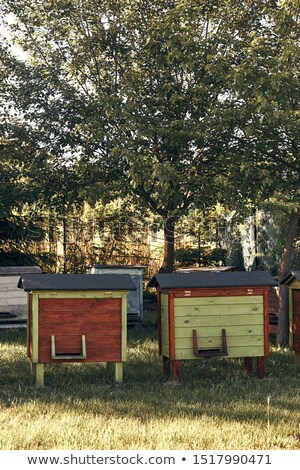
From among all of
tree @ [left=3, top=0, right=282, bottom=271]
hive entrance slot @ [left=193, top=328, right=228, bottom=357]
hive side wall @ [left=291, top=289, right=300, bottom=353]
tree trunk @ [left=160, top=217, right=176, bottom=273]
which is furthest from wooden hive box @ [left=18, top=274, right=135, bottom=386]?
tree trunk @ [left=160, top=217, right=176, bottom=273]

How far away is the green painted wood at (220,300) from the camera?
10.6m

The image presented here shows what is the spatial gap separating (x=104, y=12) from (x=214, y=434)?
11.4 meters

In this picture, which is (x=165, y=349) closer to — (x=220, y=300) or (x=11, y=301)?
(x=220, y=300)

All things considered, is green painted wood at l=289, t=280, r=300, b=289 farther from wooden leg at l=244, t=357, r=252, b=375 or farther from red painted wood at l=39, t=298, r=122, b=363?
red painted wood at l=39, t=298, r=122, b=363

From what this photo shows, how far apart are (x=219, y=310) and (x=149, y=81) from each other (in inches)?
294

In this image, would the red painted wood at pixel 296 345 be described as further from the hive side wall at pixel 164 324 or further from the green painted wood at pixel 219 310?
the hive side wall at pixel 164 324

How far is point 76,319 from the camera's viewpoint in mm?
10352

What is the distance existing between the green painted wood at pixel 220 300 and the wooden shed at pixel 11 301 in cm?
503

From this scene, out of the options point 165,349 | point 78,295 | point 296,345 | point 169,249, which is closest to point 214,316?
point 165,349

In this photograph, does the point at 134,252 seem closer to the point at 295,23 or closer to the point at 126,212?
the point at 126,212

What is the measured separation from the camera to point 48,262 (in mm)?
19641

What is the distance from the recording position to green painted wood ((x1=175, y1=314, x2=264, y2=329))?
10570mm

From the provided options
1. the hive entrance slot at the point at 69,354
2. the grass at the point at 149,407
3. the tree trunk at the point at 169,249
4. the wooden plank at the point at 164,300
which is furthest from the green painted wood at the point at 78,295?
the tree trunk at the point at 169,249

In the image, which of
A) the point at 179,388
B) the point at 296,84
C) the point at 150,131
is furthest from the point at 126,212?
the point at 179,388
